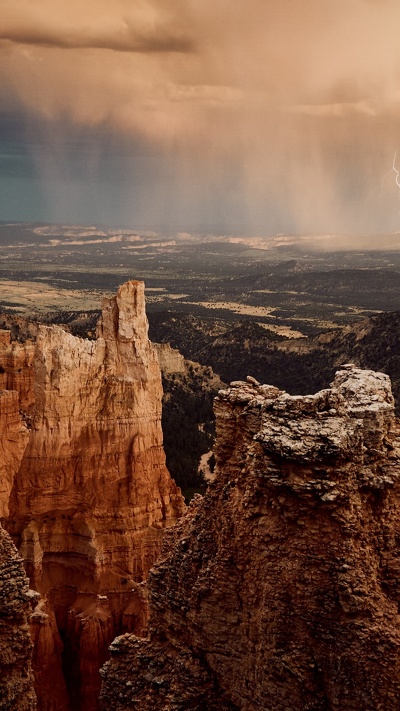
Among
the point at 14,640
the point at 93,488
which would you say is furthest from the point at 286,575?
the point at 93,488

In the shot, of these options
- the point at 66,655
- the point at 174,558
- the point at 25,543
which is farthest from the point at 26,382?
the point at 174,558

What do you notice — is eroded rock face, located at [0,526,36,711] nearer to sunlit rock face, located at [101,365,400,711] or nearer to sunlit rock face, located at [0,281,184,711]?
sunlit rock face, located at [101,365,400,711]

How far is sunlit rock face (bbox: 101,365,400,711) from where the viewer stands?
11555mm

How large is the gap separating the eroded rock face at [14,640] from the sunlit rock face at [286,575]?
76.3 inches

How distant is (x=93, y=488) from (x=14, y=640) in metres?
14.0

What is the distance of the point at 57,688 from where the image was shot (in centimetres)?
2406

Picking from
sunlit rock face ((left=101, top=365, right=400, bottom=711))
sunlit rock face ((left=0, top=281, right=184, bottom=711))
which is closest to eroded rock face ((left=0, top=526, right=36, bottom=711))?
sunlit rock face ((left=101, top=365, right=400, bottom=711))

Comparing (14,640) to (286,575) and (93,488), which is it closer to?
(286,575)

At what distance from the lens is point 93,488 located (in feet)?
95.9

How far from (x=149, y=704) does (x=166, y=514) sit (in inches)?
654

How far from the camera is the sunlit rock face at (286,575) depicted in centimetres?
1155

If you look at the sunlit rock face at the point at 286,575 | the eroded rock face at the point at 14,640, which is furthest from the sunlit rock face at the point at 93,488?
the sunlit rock face at the point at 286,575

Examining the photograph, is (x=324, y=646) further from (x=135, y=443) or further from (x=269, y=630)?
(x=135, y=443)

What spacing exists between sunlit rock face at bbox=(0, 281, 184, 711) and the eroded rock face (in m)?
9.57
